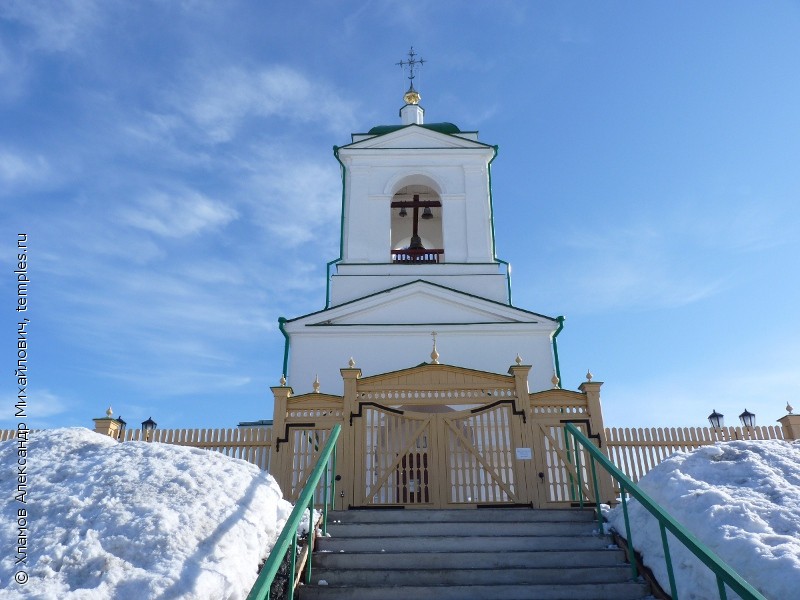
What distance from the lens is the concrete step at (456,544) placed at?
715cm

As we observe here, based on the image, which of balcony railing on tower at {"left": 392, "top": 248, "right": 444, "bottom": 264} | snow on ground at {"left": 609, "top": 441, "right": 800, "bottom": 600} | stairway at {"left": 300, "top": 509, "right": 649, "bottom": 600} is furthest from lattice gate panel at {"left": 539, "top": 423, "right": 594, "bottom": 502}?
balcony railing on tower at {"left": 392, "top": 248, "right": 444, "bottom": 264}

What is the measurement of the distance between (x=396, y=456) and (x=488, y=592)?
12.0 feet

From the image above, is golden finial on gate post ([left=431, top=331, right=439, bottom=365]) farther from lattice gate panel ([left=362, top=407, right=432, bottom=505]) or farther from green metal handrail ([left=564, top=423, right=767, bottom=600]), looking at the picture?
green metal handrail ([left=564, top=423, right=767, bottom=600])

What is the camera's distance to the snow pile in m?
4.99

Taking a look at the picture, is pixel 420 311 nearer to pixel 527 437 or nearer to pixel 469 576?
pixel 527 437

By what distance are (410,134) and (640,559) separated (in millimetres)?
15952

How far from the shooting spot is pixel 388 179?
19.8 meters

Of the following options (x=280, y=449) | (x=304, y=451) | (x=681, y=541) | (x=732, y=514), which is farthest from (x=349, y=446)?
(x=681, y=541)

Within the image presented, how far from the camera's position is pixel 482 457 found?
974 cm

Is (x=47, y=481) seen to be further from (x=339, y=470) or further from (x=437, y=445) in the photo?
(x=437, y=445)

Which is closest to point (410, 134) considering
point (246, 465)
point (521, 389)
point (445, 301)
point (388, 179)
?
point (388, 179)

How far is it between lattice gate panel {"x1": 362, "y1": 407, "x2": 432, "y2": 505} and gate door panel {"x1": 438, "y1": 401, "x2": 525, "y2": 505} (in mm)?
331

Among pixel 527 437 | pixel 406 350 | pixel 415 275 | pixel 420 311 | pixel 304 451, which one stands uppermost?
pixel 415 275

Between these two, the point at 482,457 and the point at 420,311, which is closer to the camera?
the point at 482,457
